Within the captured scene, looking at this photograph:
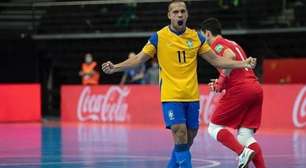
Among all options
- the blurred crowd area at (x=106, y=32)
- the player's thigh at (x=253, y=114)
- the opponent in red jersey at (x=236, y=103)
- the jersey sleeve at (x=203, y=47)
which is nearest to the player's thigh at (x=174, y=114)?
the jersey sleeve at (x=203, y=47)

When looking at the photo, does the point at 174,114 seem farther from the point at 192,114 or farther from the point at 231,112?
the point at 231,112

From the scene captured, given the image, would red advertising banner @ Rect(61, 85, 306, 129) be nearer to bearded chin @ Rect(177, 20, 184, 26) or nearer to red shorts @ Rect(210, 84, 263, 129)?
red shorts @ Rect(210, 84, 263, 129)

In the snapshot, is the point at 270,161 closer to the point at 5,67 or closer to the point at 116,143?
the point at 116,143

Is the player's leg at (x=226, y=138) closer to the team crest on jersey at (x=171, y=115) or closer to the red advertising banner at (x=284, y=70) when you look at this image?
the team crest on jersey at (x=171, y=115)

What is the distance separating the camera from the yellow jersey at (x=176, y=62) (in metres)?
9.70

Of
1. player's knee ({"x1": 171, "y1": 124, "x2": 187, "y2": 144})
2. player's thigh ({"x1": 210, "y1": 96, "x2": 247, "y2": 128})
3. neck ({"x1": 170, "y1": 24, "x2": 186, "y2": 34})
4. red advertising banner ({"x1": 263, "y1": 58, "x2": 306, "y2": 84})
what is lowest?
player's knee ({"x1": 171, "y1": 124, "x2": 187, "y2": 144})

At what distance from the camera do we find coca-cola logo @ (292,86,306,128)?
70.8 feet

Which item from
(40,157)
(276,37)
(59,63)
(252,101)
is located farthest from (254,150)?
(59,63)

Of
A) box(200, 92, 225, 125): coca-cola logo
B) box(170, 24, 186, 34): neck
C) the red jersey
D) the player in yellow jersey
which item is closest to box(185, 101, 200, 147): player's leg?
the player in yellow jersey

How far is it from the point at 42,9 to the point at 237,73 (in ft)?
71.5

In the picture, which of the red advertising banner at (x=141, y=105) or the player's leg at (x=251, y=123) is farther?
Result: the red advertising banner at (x=141, y=105)

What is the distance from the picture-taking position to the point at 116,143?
17141 mm

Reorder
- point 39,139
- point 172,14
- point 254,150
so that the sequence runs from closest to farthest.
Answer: point 172,14 → point 254,150 → point 39,139

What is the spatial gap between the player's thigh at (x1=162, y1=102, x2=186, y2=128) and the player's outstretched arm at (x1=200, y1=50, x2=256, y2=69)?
2.44 feet
